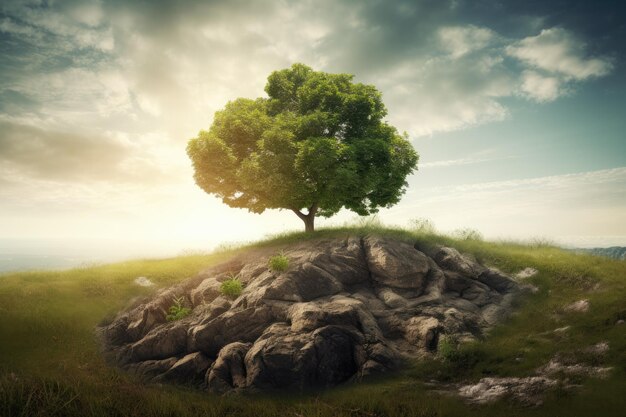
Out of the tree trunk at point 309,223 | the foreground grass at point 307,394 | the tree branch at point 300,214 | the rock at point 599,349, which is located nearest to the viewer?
the foreground grass at point 307,394

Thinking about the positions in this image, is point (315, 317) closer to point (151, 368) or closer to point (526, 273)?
point (151, 368)

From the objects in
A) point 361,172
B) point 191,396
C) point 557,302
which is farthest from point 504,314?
point 191,396

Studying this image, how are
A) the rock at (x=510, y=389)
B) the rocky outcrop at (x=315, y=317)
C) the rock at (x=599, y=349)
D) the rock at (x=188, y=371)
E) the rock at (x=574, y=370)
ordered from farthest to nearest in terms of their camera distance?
the rock at (x=188, y=371), the rocky outcrop at (x=315, y=317), the rock at (x=599, y=349), the rock at (x=574, y=370), the rock at (x=510, y=389)

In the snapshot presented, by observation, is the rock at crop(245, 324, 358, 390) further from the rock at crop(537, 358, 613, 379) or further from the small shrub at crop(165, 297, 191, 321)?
the rock at crop(537, 358, 613, 379)

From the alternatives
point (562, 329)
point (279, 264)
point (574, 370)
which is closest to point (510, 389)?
point (574, 370)

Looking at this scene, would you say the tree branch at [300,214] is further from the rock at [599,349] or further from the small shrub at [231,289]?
the rock at [599,349]

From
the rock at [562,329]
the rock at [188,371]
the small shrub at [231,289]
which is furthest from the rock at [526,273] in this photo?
the rock at [188,371]

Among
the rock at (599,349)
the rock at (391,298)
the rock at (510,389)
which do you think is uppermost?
the rock at (391,298)

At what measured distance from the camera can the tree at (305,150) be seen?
2452 cm

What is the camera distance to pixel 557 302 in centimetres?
1809

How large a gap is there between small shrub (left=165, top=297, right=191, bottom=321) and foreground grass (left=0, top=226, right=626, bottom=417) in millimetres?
3509

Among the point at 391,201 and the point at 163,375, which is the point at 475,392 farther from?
the point at 391,201

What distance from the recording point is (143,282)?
80.6 feet

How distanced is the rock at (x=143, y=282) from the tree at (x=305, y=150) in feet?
29.1
